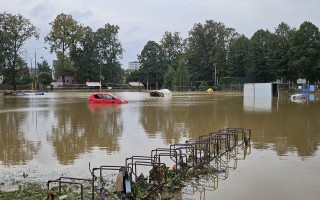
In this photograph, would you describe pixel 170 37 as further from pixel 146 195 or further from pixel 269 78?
pixel 146 195

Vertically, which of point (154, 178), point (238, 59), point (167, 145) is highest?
point (238, 59)

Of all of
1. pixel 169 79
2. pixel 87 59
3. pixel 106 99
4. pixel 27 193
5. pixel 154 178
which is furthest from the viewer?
pixel 169 79

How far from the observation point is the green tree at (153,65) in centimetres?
12244

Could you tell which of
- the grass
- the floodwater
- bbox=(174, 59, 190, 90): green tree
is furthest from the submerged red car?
bbox=(174, 59, 190, 90): green tree

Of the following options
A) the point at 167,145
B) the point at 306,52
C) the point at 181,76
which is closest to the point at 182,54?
the point at 181,76

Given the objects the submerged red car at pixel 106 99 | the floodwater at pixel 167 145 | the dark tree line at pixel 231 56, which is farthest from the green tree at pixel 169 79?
the floodwater at pixel 167 145

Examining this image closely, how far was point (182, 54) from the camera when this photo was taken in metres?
123

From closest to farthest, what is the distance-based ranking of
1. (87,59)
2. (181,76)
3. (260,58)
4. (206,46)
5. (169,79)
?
(260,58) < (181,76) < (87,59) < (169,79) < (206,46)

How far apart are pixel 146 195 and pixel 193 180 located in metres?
2.09

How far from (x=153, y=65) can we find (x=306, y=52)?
5241 centimetres

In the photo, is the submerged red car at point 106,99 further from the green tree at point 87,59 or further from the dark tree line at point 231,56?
the green tree at point 87,59

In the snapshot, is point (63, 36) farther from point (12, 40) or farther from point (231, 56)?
point (231, 56)

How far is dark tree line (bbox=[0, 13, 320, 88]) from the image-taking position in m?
84.9

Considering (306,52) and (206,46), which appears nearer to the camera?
(306,52)
